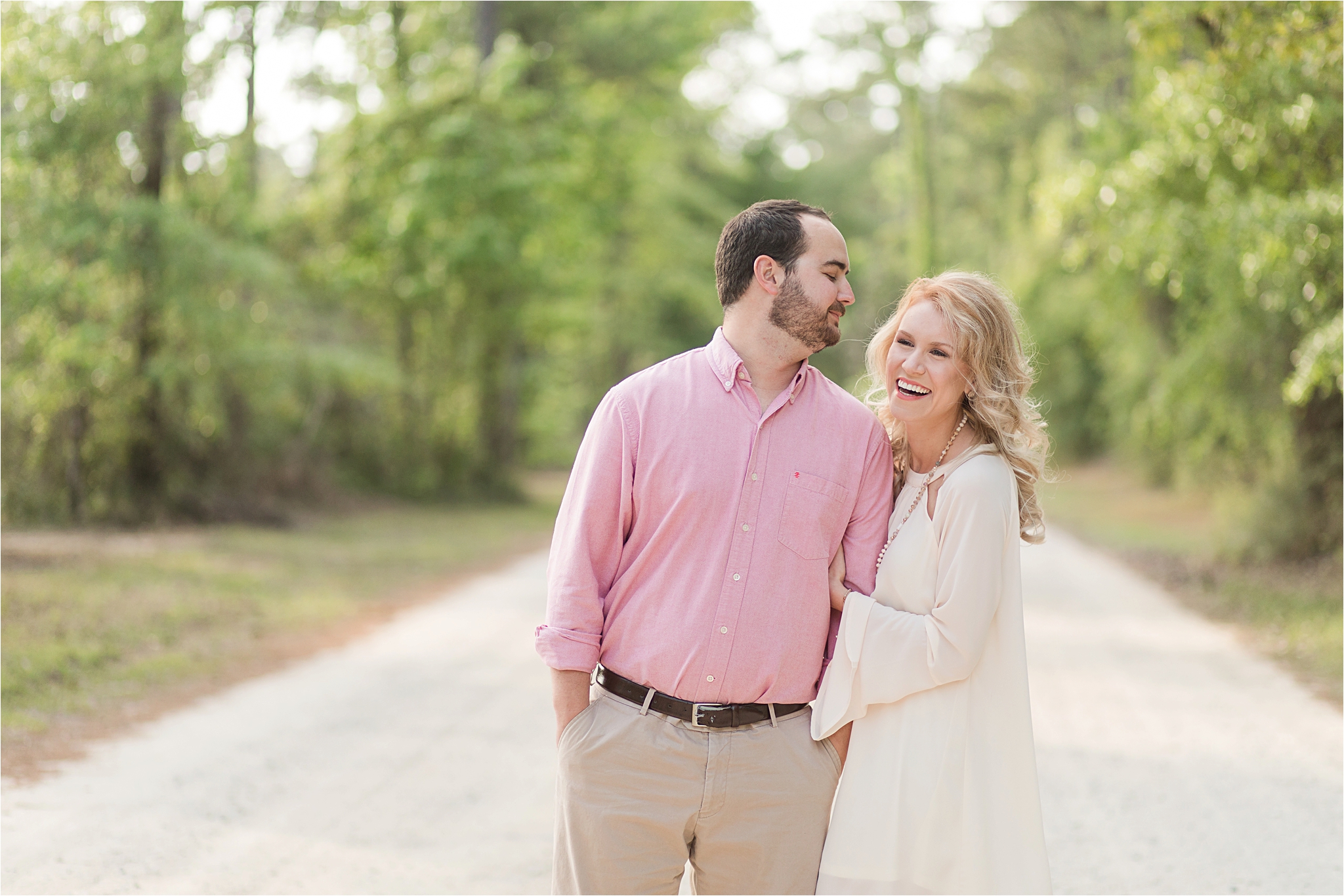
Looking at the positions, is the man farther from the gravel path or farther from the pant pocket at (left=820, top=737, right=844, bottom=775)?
the gravel path

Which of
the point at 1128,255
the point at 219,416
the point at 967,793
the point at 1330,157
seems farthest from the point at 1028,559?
the point at 967,793

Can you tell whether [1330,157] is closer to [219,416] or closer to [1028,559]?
[1028,559]

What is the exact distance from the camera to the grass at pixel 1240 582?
8.91 metres

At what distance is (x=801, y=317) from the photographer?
2.72 metres

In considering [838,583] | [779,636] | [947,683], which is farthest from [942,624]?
[779,636]

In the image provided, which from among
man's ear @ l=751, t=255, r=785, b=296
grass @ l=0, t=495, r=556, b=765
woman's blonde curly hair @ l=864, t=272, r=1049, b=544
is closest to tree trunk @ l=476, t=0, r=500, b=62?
grass @ l=0, t=495, r=556, b=765

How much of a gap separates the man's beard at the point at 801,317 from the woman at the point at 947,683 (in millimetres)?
307

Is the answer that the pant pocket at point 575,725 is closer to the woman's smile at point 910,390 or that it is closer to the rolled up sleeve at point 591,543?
the rolled up sleeve at point 591,543

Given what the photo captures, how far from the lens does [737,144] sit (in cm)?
4197

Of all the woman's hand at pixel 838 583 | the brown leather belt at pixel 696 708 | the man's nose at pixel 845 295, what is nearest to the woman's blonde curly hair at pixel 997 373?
the man's nose at pixel 845 295

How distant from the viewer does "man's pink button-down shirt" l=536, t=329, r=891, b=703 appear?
2.62m

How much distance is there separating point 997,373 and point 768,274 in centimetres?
→ 68

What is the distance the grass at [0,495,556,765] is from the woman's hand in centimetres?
516

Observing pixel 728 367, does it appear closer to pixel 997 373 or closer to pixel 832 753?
pixel 997 373
